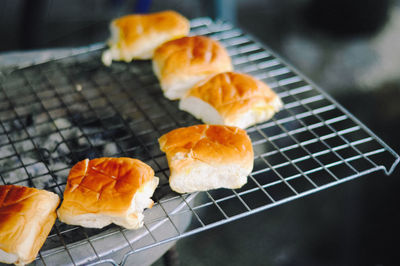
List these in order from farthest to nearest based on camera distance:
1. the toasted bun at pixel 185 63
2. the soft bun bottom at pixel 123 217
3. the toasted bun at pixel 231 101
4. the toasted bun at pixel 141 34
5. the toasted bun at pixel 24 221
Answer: the toasted bun at pixel 141 34 < the toasted bun at pixel 185 63 < the toasted bun at pixel 231 101 < the soft bun bottom at pixel 123 217 < the toasted bun at pixel 24 221

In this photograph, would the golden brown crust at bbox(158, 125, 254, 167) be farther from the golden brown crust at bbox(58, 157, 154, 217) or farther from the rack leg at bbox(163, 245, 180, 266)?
A: the rack leg at bbox(163, 245, 180, 266)

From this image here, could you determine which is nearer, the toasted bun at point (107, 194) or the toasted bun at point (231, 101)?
the toasted bun at point (107, 194)

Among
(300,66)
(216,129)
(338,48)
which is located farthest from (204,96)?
(338,48)

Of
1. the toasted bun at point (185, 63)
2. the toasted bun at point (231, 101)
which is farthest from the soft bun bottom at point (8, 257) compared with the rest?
the toasted bun at point (185, 63)

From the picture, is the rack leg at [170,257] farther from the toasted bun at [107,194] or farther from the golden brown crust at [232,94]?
the golden brown crust at [232,94]

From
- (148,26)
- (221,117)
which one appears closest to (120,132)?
(221,117)

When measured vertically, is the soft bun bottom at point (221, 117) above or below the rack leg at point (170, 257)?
above
